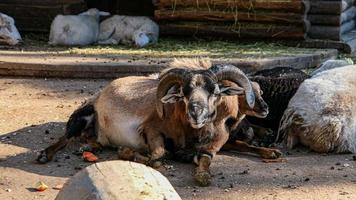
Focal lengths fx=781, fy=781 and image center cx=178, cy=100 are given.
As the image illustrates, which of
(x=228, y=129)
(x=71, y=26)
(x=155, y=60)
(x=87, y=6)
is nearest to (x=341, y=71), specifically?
(x=228, y=129)

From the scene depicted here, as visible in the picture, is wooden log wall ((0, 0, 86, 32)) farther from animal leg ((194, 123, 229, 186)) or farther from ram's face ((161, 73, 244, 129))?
ram's face ((161, 73, 244, 129))

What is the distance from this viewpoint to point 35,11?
42.8 ft

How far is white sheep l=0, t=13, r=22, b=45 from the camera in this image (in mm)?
12023

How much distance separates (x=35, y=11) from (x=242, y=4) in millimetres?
3552

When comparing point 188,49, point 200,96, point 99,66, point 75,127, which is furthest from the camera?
point 188,49

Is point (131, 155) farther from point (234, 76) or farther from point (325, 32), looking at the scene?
point (325, 32)

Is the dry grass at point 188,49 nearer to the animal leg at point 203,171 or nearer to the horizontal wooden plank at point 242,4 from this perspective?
the horizontal wooden plank at point 242,4

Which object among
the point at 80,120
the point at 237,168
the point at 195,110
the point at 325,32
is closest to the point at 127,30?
the point at 325,32

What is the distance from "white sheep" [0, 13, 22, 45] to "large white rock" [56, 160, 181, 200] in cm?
787

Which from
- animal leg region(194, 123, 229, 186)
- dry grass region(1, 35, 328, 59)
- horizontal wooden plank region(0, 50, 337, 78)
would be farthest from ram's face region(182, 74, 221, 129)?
dry grass region(1, 35, 328, 59)

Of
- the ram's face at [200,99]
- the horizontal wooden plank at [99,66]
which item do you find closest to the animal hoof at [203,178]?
the ram's face at [200,99]

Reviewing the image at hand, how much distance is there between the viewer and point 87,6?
14039 mm

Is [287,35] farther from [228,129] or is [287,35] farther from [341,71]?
[228,129]

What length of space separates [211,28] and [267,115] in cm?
471
